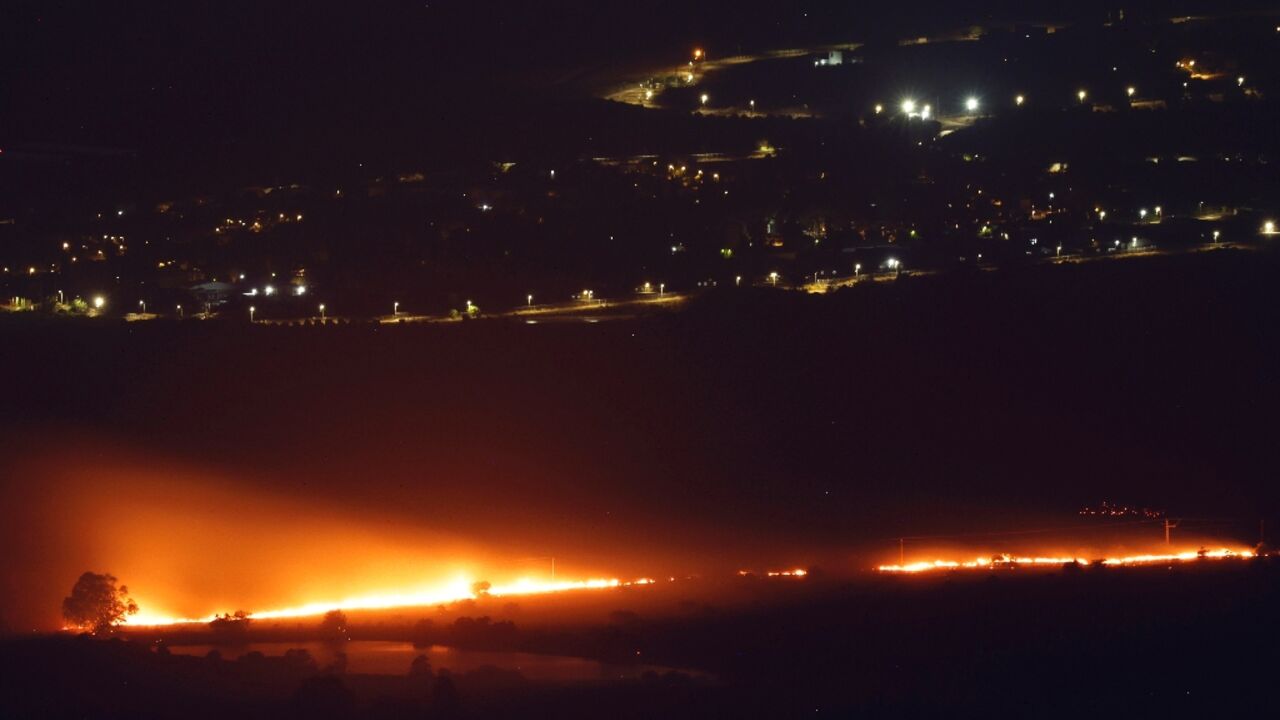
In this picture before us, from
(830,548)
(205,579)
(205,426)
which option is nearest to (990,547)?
(830,548)

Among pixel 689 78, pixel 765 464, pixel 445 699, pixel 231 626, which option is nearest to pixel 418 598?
pixel 231 626

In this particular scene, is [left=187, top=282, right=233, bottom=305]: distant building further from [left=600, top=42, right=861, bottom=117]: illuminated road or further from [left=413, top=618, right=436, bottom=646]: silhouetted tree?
[left=413, top=618, right=436, bottom=646]: silhouetted tree

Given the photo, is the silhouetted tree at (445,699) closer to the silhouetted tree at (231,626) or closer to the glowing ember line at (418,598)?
the silhouetted tree at (231,626)

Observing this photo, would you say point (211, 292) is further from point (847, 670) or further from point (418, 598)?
point (847, 670)

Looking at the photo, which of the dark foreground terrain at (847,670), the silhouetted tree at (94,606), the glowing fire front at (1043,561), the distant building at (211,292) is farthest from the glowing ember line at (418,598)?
the distant building at (211,292)

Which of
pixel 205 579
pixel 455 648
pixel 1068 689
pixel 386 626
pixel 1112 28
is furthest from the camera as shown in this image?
pixel 1112 28

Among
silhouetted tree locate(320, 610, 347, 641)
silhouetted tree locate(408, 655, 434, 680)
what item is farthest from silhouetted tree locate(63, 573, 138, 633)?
silhouetted tree locate(408, 655, 434, 680)

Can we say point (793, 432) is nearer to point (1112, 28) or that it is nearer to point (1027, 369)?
point (1027, 369)
